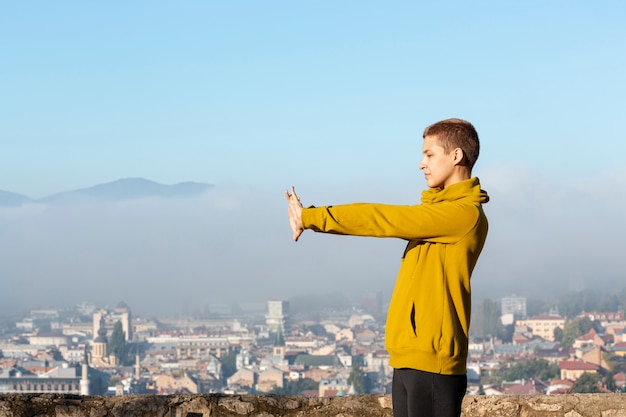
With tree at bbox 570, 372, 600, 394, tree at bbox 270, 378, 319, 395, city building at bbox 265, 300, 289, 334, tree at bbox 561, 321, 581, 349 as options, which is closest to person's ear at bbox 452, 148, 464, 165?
tree at bbox 570, 372, 600, 394

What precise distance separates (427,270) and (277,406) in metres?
1.81

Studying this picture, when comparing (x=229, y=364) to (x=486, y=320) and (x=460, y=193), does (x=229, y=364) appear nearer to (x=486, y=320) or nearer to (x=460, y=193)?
(x=486, y=320)

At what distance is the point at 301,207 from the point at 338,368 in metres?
78.5

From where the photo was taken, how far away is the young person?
2182mm

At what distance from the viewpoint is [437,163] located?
2.29 m

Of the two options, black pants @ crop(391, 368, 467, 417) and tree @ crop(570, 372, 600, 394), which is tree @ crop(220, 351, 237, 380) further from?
black pants @ crop(391, 368, 467, 417)

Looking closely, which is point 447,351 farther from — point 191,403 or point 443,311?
point 191,403

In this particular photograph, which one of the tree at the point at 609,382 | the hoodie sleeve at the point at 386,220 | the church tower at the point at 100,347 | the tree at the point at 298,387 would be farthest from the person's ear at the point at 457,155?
the church tower at the point at 100,347

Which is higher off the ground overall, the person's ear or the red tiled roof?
the person's ear

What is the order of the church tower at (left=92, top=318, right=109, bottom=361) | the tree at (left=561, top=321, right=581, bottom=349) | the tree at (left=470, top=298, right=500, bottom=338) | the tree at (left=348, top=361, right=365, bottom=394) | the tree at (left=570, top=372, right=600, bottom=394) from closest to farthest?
the tree at (left=570, top=372, right=600, bottom=394) → the tree at (left=348, top=361, right=365, bottom=394) → the tree at (left=561, top=321, right=581, bottom=349) → the church tower at (left=92, top=318, right=109, bottom=361) → the tree at (left=470, top=298, right=500, bottom=338)

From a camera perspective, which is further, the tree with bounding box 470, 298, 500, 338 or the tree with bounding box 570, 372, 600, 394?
the tree with bounding box 470, 298, 500, 338

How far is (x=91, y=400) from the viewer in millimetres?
3906

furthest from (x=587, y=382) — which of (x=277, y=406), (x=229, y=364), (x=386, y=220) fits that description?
(x=386, y=220)

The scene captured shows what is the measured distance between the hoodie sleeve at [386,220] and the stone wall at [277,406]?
1760 mm
